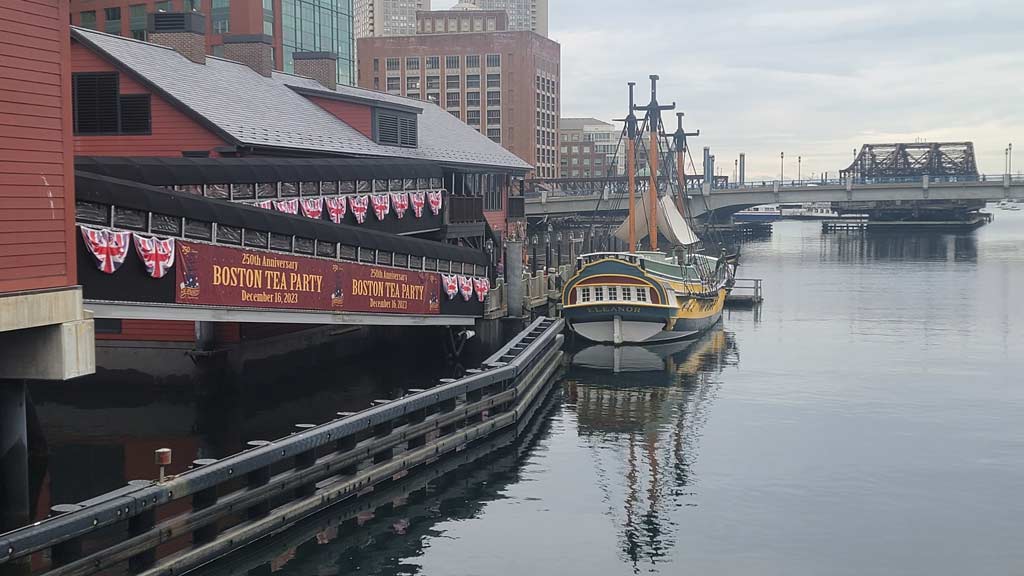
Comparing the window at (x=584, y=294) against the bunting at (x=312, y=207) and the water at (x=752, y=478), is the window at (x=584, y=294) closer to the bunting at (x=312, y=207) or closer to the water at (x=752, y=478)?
the water at (x=752, y=478)

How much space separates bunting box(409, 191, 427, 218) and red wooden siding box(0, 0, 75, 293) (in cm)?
2270

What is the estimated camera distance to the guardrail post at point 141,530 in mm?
18750

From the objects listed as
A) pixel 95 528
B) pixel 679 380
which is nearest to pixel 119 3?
pixel 679 380

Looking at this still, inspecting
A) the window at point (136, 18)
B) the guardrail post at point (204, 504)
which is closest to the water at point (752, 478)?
the guardrail post at point (204, 504)

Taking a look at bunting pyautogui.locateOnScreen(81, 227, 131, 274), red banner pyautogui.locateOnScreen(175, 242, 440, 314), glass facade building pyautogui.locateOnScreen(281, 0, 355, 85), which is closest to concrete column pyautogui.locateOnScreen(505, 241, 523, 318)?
red banner pyautogui.locateOnScreen(175, 242, 440, 314)

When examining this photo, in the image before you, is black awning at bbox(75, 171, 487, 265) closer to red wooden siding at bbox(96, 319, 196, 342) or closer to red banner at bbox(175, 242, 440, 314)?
red banner at bbox(175, 242, 440, 314)

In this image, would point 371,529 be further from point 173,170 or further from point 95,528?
point 173,170

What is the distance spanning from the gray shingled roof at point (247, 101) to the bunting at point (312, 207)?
13.0 feet

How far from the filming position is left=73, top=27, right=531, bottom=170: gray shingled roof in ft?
129

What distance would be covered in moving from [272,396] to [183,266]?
43.1ft

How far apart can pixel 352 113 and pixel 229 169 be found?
1983 centimetres

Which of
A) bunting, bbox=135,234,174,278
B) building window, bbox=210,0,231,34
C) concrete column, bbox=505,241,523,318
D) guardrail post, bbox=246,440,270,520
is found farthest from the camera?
building window, bbox=210,0,231,34

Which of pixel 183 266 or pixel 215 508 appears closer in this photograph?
pixel 215 508

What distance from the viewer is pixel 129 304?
23141mm
